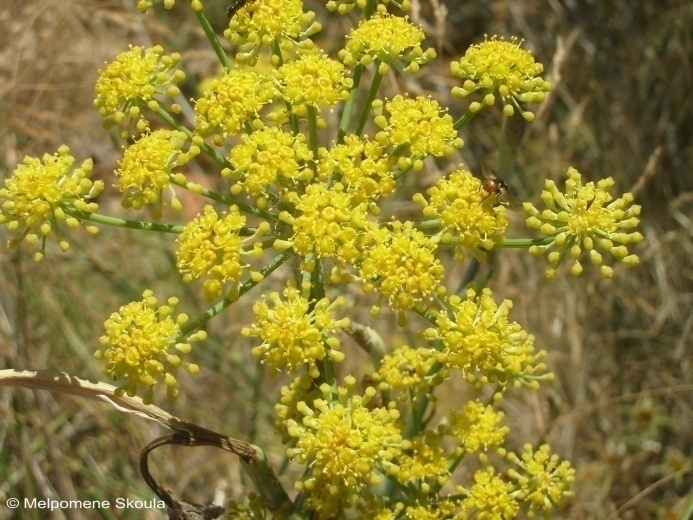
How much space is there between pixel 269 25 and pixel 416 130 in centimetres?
62

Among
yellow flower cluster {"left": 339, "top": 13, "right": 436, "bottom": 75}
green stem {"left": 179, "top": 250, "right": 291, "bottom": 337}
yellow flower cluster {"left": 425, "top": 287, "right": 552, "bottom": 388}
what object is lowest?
yellow flower cluster {"left": 425, "top": 287, "right": 552, "bottom": 388}

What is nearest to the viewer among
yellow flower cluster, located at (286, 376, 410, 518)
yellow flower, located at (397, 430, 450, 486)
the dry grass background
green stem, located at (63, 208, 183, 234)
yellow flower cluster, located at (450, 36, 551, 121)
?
yellow flower cluster, located at (286, 376, 410, 518)

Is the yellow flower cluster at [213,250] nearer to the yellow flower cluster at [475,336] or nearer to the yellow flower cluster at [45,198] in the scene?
the yellow flower cluster at [45,198]

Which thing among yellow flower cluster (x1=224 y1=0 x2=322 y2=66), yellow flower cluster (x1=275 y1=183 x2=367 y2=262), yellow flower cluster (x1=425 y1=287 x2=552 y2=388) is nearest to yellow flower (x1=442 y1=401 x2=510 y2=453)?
yellow flower cluster (x1=425 y1=287 x2=552 y2=388)

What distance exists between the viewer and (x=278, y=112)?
7.72ft

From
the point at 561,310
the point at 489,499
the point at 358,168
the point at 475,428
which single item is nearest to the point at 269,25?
the point at 358,168

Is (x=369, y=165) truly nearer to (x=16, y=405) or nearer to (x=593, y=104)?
(x=16, y=405)

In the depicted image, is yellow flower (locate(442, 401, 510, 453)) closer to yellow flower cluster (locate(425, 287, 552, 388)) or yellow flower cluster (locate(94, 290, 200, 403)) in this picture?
yellow flower cluster (locate(425, 287, 552, 388))

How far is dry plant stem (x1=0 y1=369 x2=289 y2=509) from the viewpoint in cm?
229

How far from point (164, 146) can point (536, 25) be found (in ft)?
13.4

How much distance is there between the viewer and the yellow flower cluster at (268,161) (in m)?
2.25

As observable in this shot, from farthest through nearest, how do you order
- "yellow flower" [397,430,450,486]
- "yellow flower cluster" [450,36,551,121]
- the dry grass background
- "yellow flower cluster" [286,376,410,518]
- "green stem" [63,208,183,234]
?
1. the dry grass background
2. "yellow flower cluster" [450,36,551,121]
3. "yellow flower" [397,430,450,486]
4. "green stem" [63,208,183,234]
5. "yellow flower cluster" [286,376,410,518]

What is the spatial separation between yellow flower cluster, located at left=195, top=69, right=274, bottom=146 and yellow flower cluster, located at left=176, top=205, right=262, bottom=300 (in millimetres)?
263

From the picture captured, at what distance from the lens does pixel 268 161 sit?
7.38 ft
